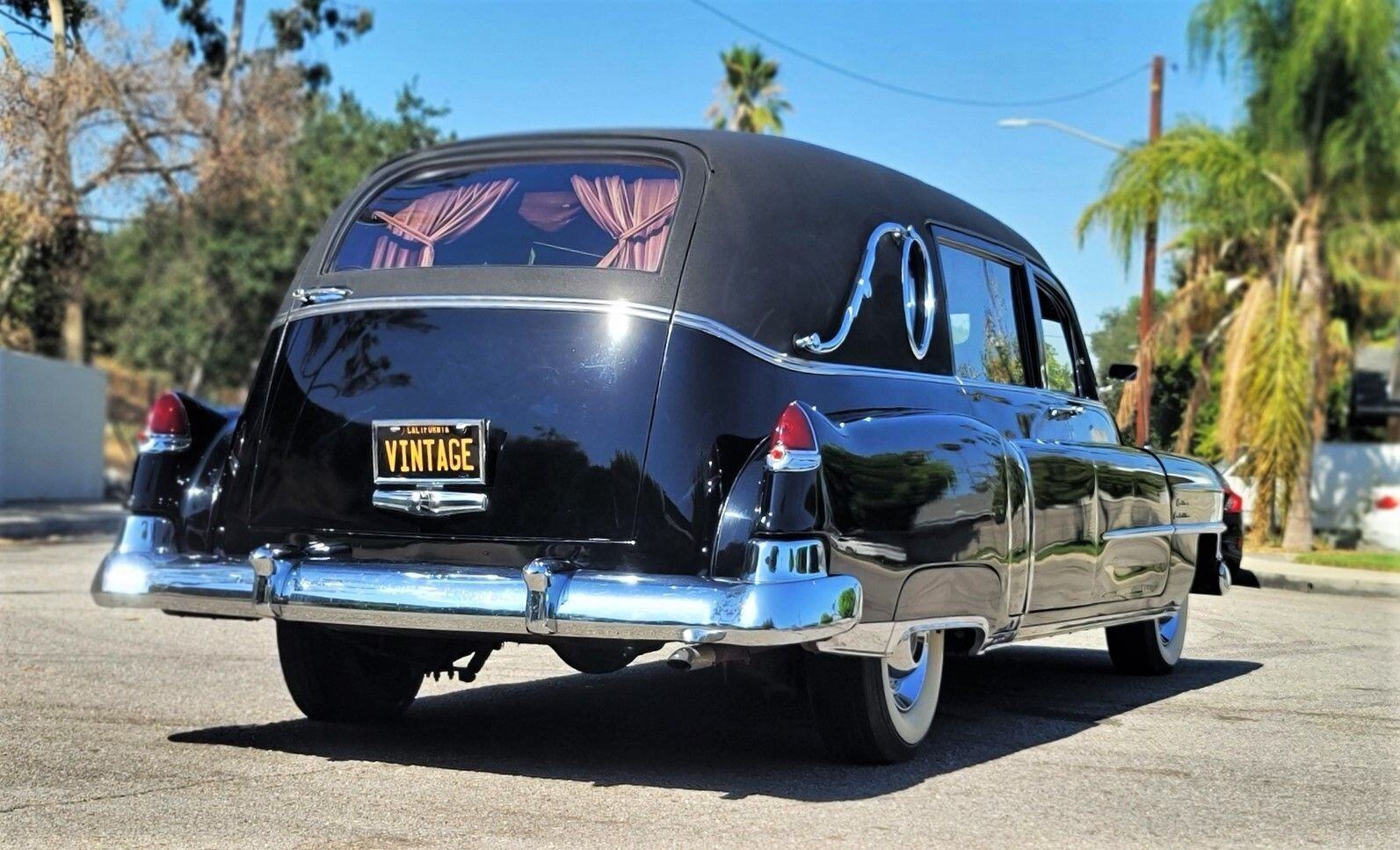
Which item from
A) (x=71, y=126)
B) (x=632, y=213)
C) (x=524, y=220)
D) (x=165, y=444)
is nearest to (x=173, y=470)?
(x=165, y=444)

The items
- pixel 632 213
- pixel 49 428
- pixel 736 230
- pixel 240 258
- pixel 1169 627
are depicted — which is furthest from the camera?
pixel 240 258

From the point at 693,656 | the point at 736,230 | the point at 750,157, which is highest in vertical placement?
the point at 750,157

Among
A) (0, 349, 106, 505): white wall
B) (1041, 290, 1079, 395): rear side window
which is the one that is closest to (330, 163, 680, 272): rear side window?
(1041, 290, 1079, 395): rear side window

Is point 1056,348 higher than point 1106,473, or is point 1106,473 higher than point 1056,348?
point 1056,348

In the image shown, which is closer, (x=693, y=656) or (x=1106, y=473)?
(x=693, y=656)

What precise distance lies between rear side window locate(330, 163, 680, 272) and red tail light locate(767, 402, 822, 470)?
0.74 metres

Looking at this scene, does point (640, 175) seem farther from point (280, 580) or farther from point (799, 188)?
point (280, 580)

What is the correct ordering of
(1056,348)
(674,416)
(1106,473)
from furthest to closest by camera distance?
(1056,348) → (1106,473) → (674,416)

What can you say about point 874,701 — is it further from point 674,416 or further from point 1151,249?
point 1151,249

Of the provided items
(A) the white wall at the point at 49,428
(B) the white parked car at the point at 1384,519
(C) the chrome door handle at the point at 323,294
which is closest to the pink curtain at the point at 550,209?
(C) the chrome door handle at the point at 323,294

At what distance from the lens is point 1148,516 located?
24.5ft

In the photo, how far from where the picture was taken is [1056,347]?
7578mm

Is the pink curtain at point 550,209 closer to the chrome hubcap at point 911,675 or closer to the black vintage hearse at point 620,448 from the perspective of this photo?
the black vintage hearse at point 620,448

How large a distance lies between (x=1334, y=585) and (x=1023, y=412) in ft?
33.0
